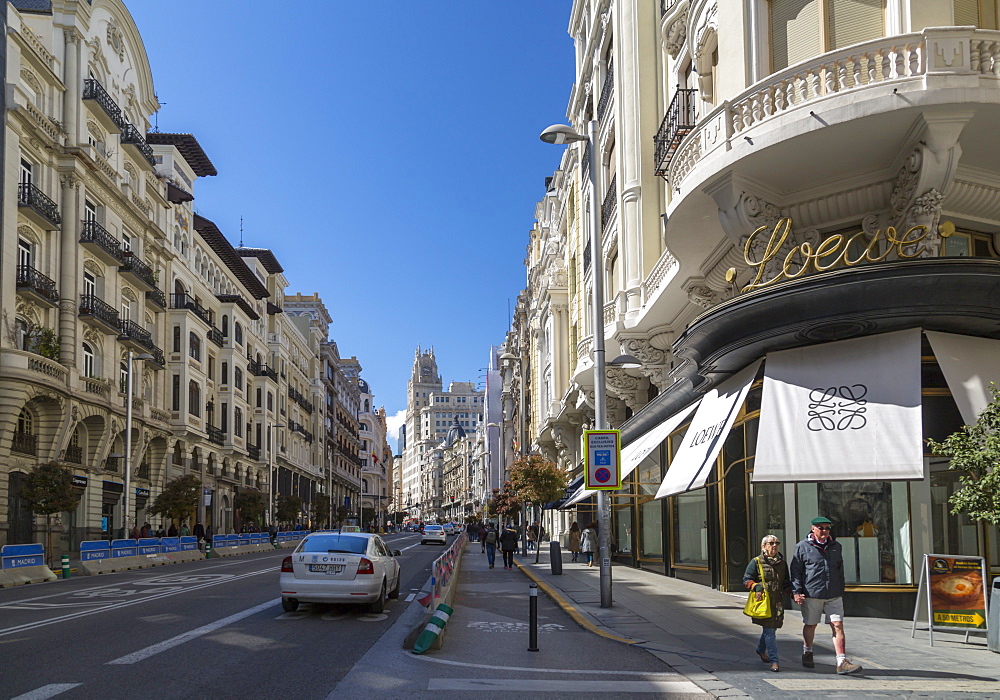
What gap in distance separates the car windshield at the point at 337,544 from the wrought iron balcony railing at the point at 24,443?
910 inches

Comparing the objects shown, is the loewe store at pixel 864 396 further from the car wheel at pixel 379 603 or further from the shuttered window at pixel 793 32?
the car wheel at pixel 379 603

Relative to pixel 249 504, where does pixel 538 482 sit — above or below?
above

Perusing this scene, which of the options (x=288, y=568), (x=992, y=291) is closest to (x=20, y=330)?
(x=288, y=568)

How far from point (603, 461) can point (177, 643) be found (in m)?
8.17

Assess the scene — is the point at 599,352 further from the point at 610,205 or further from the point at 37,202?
the point at 37,202

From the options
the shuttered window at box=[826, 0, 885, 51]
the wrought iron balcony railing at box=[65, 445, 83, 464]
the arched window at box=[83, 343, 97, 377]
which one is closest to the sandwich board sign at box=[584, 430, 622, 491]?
the shuttered window at box=[826, 0, 885, 51]

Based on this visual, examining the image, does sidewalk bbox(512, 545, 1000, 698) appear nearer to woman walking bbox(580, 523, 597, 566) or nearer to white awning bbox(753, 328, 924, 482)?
white awning bbox(753, 328, 924, 482)

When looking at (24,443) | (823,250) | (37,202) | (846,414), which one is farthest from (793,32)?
(24,443)

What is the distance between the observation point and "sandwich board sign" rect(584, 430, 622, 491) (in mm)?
17812

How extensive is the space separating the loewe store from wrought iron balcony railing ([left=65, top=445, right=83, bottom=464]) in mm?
30228

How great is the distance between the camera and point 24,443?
37.3 m

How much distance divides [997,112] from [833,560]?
684 centimetres

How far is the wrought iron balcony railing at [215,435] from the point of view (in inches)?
2416

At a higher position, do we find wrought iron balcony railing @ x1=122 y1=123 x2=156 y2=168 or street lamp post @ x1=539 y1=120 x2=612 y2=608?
wrought iron balcony railing @ x1=122 y1=123 x2=156 y2=168
